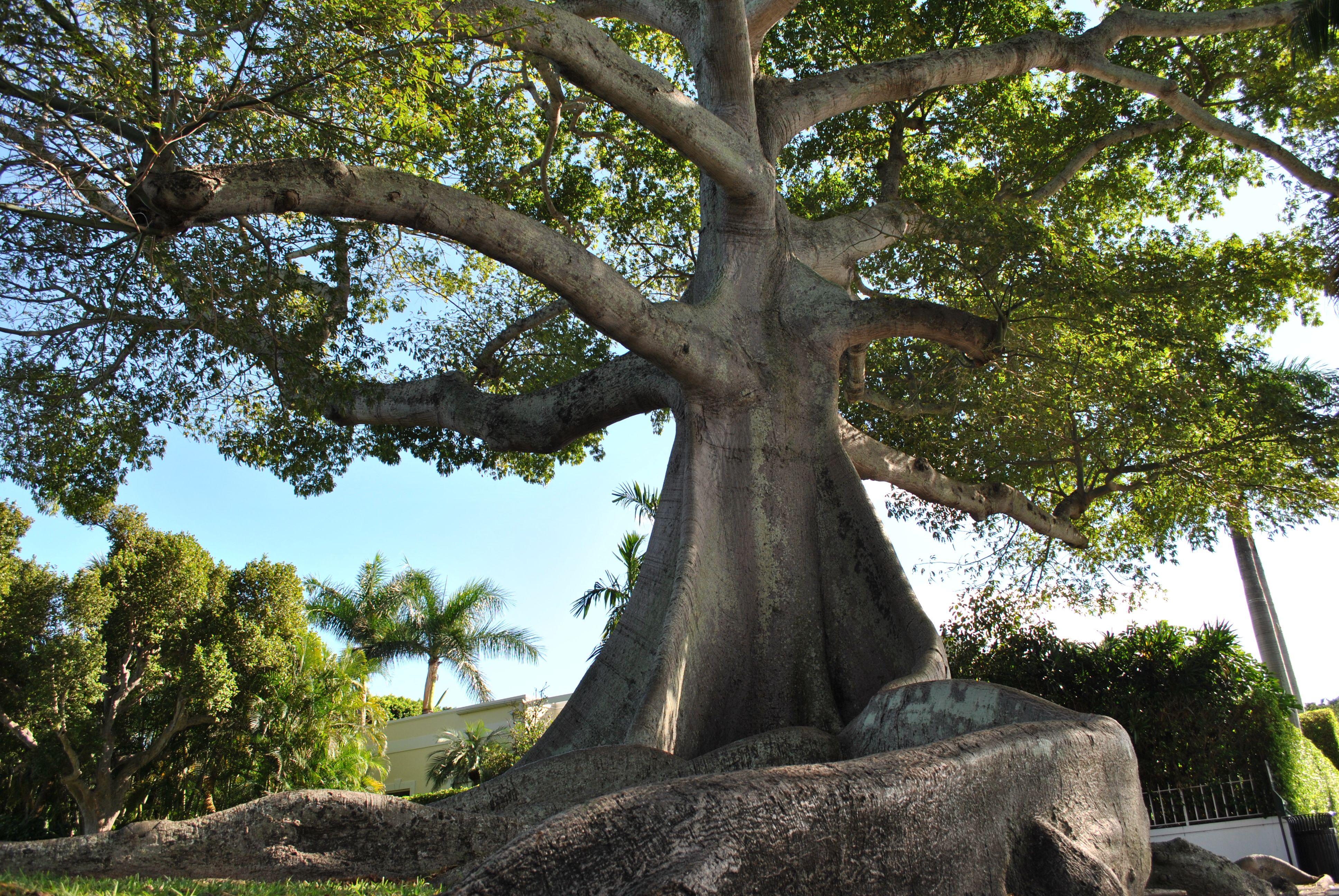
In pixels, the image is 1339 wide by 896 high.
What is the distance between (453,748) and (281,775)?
465 cm

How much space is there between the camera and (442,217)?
5.68m

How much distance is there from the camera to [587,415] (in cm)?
796

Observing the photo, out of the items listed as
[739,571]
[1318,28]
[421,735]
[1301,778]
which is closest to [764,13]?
[739,571]

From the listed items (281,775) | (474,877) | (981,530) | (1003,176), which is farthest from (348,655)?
(474,877)

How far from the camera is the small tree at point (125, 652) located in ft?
51.0

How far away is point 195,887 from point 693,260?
416 inches

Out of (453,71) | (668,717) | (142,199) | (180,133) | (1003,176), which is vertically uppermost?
(1003,176)

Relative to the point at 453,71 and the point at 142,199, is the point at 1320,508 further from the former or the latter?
the point at 142,199

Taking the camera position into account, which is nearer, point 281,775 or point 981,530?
point 981,530

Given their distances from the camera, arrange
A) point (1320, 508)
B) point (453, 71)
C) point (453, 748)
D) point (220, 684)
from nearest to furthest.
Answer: point (453, 71), point (1320, 508), point (220, 684), point (453, 748)

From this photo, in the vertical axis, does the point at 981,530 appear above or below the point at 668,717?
above

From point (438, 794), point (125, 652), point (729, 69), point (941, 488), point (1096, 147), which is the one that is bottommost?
point (438, 794)

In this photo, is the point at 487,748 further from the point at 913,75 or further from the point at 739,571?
the point at 913,75

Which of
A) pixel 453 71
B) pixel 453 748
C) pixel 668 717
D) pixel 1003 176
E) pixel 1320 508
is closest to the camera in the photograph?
pixel 668 717
